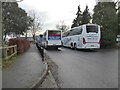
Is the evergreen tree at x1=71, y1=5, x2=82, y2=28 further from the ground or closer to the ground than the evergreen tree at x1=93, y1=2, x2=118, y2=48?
further from the ground

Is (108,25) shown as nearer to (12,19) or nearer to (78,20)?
(12,19)

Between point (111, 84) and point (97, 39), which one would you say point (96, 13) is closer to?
point (97, 39)

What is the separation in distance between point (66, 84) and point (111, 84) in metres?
1.64

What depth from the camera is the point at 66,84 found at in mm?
4906

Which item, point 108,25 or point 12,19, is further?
point 12,19

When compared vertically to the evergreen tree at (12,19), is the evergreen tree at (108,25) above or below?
below

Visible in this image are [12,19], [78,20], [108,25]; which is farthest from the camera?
[78,20]

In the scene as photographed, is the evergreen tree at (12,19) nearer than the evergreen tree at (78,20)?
Yes

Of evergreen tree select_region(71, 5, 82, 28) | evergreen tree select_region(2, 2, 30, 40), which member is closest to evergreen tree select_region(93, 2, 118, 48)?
evergreen tree select_region(2, 2, 30, 40)

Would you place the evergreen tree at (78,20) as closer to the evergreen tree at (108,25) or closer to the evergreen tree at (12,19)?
the evergreen tree at (12,19)

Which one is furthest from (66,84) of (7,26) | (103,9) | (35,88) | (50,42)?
(7,26)

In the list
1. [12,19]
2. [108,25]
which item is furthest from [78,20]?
[108,25]

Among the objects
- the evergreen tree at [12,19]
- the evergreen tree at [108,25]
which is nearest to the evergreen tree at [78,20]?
the evergreen tree at [12,19]

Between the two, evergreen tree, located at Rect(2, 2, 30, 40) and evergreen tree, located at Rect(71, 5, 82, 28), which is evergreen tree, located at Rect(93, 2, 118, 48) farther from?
evergreen tree, located at Rect(71, 5, 82, 28)
